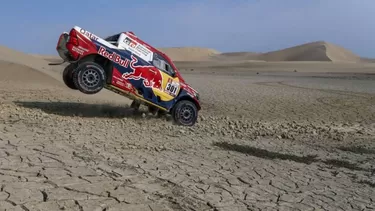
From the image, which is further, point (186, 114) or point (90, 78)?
point (186, 114)

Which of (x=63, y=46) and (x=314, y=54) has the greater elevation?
(x=314, y=54)

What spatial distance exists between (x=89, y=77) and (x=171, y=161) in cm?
380

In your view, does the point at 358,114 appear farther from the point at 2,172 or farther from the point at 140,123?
the point at 2,172

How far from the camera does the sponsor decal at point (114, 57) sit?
32.6 ft

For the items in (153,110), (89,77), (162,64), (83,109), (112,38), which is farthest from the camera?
(83,109)

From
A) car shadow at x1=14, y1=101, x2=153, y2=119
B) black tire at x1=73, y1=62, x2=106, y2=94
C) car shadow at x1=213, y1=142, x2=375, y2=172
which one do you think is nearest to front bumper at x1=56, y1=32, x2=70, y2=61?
black tire at x1=73, y1=62, x2=106, y2=94

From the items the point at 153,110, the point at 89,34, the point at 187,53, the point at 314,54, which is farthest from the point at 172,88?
the point at 187,53

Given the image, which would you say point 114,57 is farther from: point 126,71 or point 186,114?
point 186,114

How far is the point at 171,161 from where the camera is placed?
6.96 meters

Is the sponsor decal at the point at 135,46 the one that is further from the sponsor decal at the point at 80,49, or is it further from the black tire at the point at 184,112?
the black tire at the point at 184,112

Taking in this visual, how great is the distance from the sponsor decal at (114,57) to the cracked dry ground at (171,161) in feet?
4.43

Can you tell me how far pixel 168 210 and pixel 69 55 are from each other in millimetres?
6100

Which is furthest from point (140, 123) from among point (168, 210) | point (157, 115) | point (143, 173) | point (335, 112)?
point (335, 112)

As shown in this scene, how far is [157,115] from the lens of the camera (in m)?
11.9
